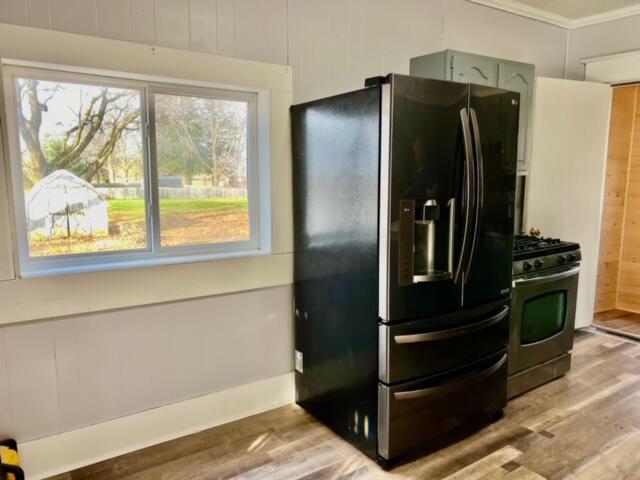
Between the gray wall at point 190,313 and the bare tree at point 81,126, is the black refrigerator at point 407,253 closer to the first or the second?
the gray wall at point 190,313

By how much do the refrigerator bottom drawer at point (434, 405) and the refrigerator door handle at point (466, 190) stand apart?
21.0 inches

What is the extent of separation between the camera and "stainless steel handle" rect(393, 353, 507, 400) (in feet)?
6.97

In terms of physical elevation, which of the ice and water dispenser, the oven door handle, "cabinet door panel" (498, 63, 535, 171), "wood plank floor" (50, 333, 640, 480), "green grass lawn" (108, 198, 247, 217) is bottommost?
"wood plank floor" (50, 333, 640, 480)

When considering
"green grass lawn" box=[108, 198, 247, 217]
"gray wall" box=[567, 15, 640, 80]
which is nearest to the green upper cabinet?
"gray wall" box=[567, 15, 640, 80]

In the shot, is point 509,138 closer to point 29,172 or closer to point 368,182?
point 368,182

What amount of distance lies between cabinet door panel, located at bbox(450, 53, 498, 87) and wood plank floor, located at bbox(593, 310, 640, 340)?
2.64 metres

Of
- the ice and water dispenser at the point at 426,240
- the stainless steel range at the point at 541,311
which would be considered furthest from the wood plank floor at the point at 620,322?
the ice and water dispenser at the point at 426,240

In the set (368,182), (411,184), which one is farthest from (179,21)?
(411,184)

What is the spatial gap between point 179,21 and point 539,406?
297 cm

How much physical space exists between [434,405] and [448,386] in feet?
0.38

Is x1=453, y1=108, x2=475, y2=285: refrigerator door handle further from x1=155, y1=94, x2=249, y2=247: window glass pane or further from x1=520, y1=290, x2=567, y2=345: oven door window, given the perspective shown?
x1=155, y1=94, x2=249, y2=247: window glass pane

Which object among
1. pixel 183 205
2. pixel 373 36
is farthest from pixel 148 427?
pixel 373 36

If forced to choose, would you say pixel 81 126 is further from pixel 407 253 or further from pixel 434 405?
pixel 434 405

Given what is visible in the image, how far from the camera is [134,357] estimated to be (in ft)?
7.54
